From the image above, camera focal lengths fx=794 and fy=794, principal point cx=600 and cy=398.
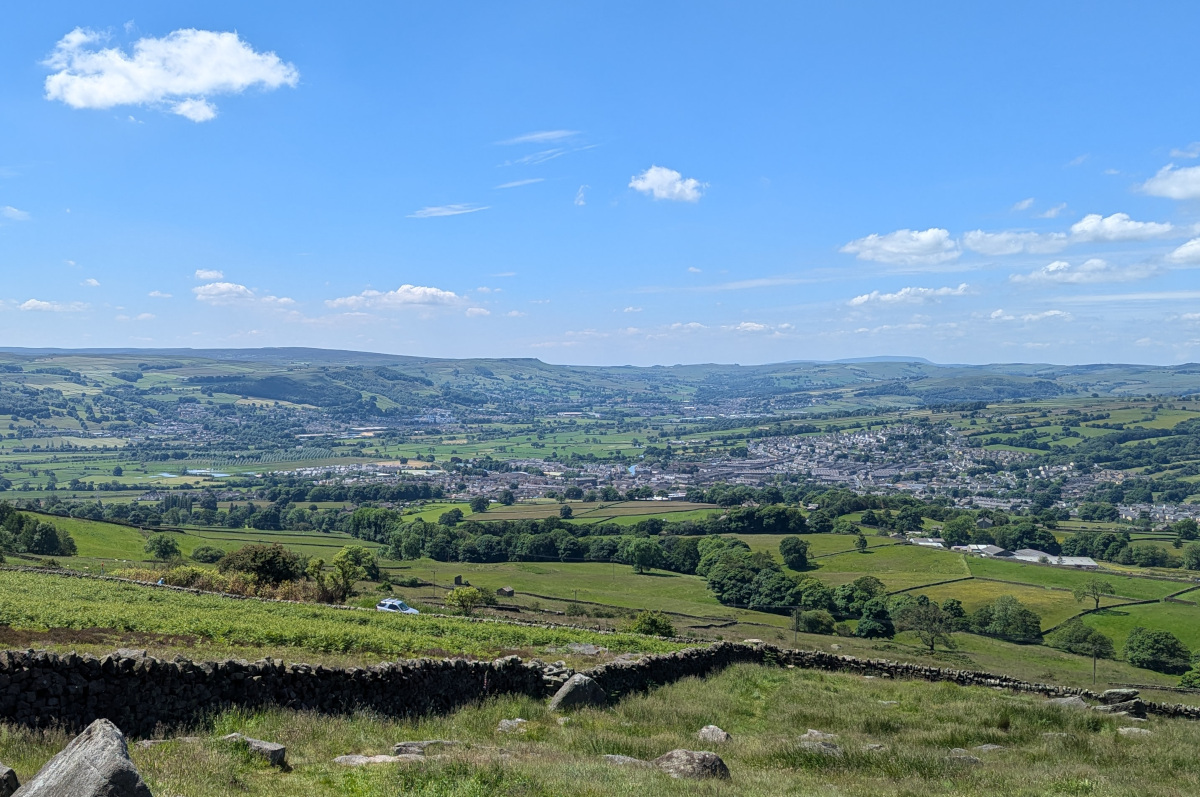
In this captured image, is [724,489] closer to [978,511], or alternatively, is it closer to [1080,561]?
[978,511]

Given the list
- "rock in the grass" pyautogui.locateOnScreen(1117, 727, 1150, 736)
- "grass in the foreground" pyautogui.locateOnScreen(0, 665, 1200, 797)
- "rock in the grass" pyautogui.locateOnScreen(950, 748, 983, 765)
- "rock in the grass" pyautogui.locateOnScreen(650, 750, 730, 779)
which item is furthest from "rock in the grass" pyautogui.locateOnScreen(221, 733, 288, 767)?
"rock in the grass" pyautogui.locateOnScreen(1117, 727, 1150, 736)

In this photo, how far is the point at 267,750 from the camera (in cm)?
1005

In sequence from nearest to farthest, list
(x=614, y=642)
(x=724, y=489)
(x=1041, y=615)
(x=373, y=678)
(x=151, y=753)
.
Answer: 1. (x=151, y=753)
2. (x=373, y=678)
3. (x=614, y=642)
4. (x=1041, y=615)
5. (x=724, y=489)

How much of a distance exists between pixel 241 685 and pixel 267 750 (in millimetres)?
3354

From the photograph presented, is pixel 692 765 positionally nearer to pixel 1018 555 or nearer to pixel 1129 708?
pixel 1129 708

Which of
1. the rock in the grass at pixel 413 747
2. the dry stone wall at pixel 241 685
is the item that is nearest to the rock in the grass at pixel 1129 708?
the dry stone wall at pixel 241 685

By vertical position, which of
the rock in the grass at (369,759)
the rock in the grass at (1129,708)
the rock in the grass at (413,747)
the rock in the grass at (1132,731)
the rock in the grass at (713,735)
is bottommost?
the rock in the grass at (1129,708)

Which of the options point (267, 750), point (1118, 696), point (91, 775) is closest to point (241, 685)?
point (267, 750)

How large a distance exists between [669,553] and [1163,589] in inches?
2161

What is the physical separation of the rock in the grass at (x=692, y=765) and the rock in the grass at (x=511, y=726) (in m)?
3.42

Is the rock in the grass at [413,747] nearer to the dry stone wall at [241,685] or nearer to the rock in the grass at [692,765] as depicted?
the dry stone wall at [241,685]

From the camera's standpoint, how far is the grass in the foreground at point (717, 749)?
928cm

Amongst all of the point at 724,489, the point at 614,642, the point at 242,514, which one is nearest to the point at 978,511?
the point at 724,489

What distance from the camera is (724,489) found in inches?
6900
